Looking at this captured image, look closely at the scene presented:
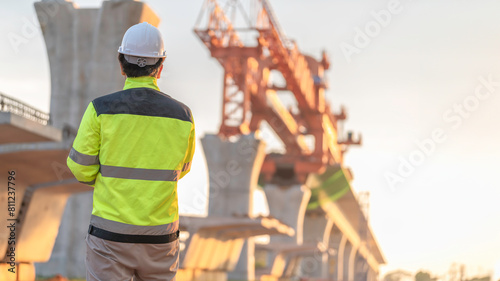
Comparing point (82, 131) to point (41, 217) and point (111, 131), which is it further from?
point (41, 217)

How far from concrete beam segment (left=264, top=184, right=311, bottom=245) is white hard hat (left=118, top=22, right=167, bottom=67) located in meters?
49.9

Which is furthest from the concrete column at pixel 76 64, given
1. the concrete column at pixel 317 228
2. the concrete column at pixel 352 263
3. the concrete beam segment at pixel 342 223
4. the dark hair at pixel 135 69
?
the concrete column at pixel 352 263

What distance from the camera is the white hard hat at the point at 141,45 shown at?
430cm

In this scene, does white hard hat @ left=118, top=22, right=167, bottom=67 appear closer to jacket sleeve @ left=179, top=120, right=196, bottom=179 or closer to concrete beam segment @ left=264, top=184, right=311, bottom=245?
jacket sleeve @ left=179, top=120, right=196, bottom=179

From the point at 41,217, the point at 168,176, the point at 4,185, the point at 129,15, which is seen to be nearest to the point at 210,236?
the point at 129,15

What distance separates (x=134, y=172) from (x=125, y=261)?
1.40 ft

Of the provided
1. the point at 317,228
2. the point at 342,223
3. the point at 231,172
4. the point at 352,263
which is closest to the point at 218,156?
the point at 231,172

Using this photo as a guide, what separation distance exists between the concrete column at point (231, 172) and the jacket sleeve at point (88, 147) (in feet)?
112

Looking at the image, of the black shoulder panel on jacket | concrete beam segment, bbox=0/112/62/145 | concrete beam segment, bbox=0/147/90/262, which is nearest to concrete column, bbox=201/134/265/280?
concrete beam segment, bbox=0/147/90/262

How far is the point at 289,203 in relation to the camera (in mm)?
54375

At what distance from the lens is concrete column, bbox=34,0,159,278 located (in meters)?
24.4

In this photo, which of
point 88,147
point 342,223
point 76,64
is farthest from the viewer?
point 342,223

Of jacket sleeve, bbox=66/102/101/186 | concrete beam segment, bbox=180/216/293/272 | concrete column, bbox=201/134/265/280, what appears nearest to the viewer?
jacket sleeve, bbox=66/102/101/186

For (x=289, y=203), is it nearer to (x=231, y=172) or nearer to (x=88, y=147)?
(x=231, y=172)
